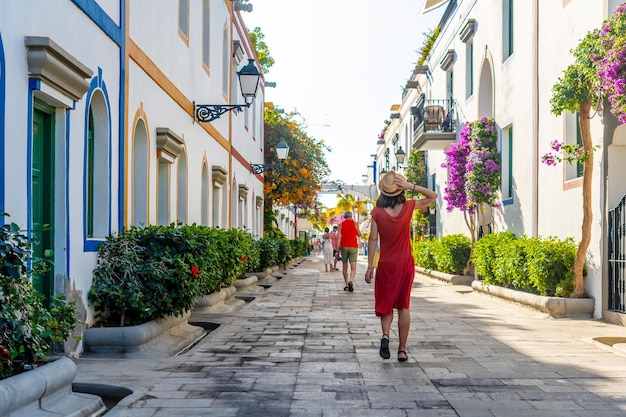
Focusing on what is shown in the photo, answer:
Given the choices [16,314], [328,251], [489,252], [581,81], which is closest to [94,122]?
[16,314]

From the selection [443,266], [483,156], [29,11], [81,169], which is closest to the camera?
[29,11]

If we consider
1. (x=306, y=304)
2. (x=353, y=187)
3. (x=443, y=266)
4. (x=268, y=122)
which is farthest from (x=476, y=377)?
(x=353, y=187)

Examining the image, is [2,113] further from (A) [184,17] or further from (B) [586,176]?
(A) [184,17]

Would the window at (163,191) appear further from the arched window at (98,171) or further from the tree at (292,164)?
the tree at (292,164)

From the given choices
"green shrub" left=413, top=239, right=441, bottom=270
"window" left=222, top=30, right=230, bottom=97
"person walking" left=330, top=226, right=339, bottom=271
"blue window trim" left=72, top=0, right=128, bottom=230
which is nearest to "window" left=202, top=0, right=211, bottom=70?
"window" left=222, top=30, right=230, bottom=97

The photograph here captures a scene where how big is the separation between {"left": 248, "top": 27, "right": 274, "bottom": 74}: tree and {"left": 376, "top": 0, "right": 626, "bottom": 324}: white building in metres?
9.61

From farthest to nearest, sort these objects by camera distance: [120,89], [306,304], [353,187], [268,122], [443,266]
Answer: [353,187] → [268,122] → [443,266] → [306,304] → [120,89]

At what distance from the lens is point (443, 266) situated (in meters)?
20.6

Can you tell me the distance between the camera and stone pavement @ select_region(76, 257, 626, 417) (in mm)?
5387

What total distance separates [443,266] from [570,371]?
1392 cm

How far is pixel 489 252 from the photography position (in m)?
14.9

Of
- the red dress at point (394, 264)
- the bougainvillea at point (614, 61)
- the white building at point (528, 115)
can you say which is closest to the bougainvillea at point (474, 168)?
the white building at point (528, 115)

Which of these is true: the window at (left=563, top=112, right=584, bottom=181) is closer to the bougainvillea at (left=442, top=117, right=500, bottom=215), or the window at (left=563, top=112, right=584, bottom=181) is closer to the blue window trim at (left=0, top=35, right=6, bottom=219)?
the bougainvillea at (left=442, top=117, right=500, bottom=215)

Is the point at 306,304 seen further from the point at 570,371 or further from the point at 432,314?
the point at 570,371
